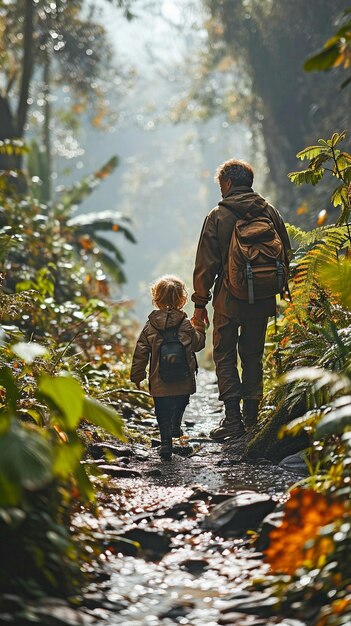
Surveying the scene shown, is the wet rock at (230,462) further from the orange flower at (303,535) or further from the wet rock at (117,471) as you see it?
the orange flower at (303,535)

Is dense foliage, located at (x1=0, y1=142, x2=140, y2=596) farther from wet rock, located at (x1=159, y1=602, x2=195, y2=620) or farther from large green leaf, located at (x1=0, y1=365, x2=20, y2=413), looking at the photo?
wet rock, located at (x1=159, y1=602, x2=195, y2=620)

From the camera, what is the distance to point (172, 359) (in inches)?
246

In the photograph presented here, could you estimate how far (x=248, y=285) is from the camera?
6277 mm

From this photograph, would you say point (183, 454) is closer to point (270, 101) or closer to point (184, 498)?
point (184, 498)

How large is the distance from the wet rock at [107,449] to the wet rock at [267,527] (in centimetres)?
209

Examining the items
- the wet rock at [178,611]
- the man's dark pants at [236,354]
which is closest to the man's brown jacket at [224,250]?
the man's dark pants at [236,354]

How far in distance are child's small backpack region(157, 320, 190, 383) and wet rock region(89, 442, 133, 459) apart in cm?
58

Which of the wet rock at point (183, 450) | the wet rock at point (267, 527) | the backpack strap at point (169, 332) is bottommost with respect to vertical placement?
the wet rock at point (267, 527)

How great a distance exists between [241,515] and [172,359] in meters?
2.21

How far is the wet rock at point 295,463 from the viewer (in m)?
5.13

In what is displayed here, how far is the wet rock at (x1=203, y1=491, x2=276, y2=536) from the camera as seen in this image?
13.5 ft

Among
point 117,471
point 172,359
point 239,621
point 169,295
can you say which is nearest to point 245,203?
point 169,295

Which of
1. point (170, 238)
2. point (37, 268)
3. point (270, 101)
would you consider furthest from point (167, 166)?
point (37, 268)

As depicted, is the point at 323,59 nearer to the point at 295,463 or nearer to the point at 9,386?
the point at 9,386
